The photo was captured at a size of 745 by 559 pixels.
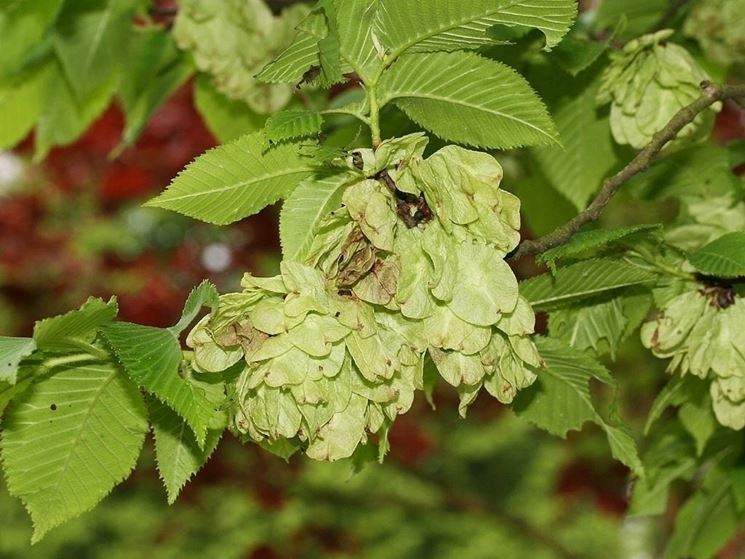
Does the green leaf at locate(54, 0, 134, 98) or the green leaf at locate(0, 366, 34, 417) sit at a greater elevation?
the green leaf at locate(0, 366, 34, 417)

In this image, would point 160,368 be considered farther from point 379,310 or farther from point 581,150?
point 581,150

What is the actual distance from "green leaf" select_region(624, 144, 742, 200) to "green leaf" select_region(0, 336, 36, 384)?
814mm

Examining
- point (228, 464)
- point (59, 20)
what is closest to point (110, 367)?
point (59, 20)

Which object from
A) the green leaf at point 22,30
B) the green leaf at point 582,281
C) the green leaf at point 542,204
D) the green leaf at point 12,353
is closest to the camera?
the green leaf at point 12,353

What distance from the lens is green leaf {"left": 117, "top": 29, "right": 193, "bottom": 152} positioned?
167cm

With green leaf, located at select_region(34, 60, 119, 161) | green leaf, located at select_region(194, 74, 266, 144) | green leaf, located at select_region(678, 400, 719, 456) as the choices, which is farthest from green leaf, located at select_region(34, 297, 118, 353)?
green leaf, located at select_region(34, 60, 119, 161)

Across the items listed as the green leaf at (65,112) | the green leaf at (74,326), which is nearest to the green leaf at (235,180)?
the green leaf at (74,326)

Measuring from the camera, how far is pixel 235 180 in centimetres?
95

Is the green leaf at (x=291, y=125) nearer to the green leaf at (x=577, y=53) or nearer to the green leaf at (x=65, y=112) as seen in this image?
the green leaf at (x=577, y=53)

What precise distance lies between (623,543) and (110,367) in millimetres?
7279

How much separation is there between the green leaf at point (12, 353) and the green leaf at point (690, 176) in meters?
0.81

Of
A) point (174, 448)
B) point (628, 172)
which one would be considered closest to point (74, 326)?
point (174, 448)

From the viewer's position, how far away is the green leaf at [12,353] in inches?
30.1

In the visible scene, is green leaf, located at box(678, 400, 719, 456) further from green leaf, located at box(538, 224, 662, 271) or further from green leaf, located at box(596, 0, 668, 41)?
green leaf, located at box(596, 0, 668, 41)
